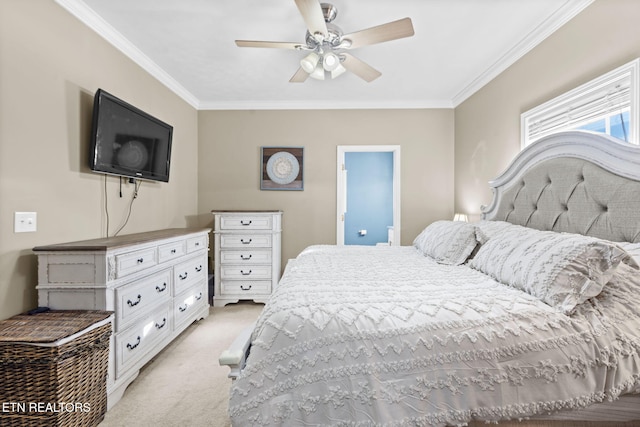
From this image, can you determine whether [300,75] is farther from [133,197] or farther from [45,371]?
[45,371]

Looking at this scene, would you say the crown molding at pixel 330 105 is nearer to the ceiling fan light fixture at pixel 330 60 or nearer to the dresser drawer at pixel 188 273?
the ceiling fan light fixture at pixel 330 60

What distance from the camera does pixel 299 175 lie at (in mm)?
4117

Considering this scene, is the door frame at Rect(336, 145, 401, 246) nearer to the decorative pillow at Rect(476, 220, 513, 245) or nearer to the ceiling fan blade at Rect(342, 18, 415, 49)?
the decorative pillow at Rect(476, 220, 513, 245)

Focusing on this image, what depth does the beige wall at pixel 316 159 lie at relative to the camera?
4070mm

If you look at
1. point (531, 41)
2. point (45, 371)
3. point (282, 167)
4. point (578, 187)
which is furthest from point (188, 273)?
point (531, 41)

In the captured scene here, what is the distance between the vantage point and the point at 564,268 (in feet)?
4.03

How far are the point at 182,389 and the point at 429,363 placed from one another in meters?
1.69

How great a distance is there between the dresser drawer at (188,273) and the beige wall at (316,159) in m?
1.18

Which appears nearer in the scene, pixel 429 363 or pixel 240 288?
pixel 429 363

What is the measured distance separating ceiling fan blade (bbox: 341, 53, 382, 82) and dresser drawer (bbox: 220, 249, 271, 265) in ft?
7.05

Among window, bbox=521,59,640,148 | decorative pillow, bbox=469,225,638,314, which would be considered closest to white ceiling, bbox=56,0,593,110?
window, bbox=521,59,640,148

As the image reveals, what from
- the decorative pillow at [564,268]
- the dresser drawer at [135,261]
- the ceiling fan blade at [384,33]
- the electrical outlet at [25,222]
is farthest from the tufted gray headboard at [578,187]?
the electrical outlet at [25,222]

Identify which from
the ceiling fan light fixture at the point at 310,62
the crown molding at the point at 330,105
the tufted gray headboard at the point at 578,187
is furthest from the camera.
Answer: the crown molding at the point at 330,105
